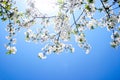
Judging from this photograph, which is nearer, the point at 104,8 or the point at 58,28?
the point at 104,8

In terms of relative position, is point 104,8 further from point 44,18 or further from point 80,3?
point 44,18

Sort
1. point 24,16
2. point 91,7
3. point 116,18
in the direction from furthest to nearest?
point 24,16
point 116,18
point 91,7

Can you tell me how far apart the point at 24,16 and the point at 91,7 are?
Result: 176 inches

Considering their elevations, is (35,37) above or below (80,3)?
below

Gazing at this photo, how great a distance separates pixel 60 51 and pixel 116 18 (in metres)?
3.23

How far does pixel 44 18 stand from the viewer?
14719 mm

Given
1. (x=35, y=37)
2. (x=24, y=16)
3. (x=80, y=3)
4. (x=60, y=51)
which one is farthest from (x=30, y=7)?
(x=80, y=3)

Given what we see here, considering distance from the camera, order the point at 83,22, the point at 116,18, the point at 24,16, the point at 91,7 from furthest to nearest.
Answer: the point at 24,16 → the point at 83,22 → the point at 116,18 → the point at 91,7

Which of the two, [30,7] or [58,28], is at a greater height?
[30,7]

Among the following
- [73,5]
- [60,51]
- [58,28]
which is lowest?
[60,51]

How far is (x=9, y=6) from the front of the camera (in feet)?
47.4

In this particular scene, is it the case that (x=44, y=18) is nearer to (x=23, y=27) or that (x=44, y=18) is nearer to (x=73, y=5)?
(x=23, y=27)

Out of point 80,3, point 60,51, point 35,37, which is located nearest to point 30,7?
point 35,37

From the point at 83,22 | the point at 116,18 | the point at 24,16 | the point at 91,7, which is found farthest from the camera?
the point at 24,16
